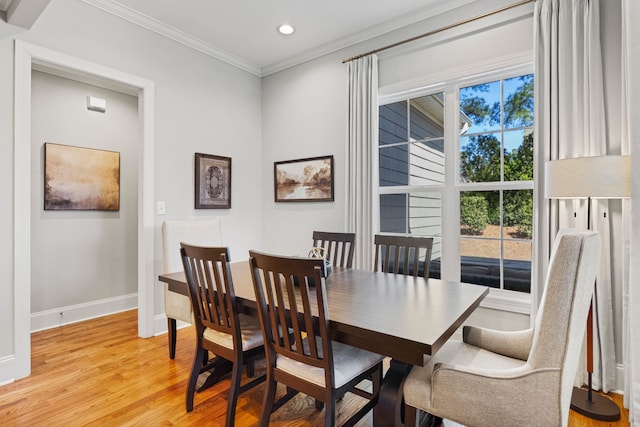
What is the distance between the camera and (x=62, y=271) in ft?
11.8

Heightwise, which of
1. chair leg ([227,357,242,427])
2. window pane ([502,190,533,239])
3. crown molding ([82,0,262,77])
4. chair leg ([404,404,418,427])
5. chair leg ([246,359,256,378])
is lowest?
chair leg ([246,359,256,378])

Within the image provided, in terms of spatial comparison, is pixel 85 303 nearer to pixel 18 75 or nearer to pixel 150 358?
pixel 150 358

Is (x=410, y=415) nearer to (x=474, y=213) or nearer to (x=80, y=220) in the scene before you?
(x=474, y=213)

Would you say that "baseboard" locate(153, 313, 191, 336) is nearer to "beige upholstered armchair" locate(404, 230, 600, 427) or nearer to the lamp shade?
"beige upholstered armchair" locate(404, 230, 600, 427)

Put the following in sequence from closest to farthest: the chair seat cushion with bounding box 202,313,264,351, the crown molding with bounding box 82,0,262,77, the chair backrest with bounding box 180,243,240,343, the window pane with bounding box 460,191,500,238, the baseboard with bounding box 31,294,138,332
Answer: the chair backrest with bounding box 180,243,240,343
the chair seat cushion with bounding box 202,313,264,351
the window pane with bounding box 460,191,500,238
the crown molding with bounding box 82,0,262,77
the baseboard with bounding box 31,294,138,332

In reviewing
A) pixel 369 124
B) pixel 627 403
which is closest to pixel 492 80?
pixel 369 124

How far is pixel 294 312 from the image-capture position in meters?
1.48

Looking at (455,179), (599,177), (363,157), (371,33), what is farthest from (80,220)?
(599,177)

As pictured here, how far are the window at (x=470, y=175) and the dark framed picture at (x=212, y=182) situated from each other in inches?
70.1

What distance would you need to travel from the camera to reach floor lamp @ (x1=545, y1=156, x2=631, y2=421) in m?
1.84

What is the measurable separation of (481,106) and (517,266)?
137cm

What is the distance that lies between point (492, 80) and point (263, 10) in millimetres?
2099

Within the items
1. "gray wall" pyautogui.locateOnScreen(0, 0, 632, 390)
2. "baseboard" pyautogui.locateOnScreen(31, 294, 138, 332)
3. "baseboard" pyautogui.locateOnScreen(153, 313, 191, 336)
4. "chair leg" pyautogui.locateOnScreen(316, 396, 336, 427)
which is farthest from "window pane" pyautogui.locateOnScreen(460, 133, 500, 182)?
"baseboard" pyautogui.locateOnScreen(31, 294, 138, 332)

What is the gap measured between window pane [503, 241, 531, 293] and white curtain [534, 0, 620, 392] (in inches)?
8.9
